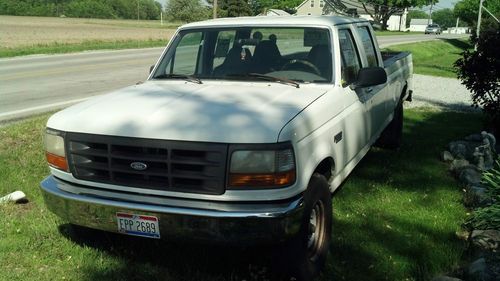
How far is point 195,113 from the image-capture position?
11.3 ft

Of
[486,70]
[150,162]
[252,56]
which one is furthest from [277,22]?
[486,70]

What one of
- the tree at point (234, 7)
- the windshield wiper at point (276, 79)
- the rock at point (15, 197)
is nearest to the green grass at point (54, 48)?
the rock at point (15, 197)

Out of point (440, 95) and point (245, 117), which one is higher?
point (245, 117)

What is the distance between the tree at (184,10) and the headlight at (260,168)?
240 ft

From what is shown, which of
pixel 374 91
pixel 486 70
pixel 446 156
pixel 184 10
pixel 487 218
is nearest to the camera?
pixel 487 218

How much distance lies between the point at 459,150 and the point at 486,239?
114 inches

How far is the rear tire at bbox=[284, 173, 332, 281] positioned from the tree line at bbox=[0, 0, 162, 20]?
112705mm

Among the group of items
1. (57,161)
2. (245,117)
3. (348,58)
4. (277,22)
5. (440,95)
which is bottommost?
(440,95)

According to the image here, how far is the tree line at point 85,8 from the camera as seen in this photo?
105m

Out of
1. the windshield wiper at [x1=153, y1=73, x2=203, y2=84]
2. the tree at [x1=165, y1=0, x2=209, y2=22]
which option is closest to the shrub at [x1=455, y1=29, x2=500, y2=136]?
the windshield wiper at [x1=153, y1=73, x2=203, y2=84]

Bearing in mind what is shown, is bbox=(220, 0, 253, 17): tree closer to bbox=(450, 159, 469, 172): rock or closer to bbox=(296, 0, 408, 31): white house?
bbox=(296, 0, 408, 31): white house

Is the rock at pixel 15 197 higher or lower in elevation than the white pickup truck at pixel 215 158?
lower

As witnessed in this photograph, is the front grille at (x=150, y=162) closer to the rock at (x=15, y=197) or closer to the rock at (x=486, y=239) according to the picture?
the rock at (x=15, y=197)

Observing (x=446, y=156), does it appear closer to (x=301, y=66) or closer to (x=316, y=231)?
(x=301, y=66)
